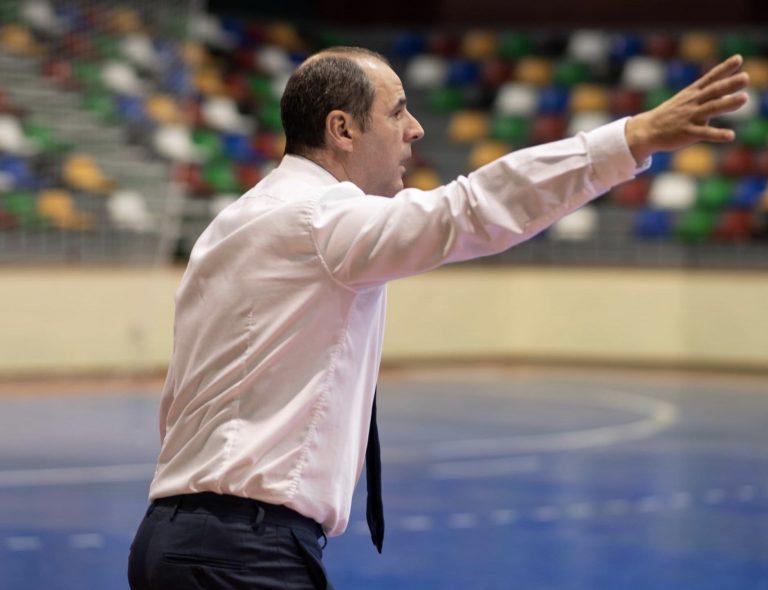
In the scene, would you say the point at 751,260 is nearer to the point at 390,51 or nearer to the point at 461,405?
the point at 461,405

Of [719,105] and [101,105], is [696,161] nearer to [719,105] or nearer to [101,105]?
[101,105]

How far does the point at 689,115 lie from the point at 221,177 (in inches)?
705

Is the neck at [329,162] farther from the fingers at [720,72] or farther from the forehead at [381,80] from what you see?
the fingers at [720,72]

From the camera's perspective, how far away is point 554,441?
12305 mm

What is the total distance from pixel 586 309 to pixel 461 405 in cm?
531

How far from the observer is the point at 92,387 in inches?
624

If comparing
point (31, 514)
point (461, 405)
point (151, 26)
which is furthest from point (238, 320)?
point (151, 26)

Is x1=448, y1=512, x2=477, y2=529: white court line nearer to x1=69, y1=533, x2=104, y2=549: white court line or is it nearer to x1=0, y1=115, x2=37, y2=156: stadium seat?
x1=69, y1=533, x2=104, y2=549: white court line

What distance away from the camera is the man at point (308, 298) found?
2396 mm

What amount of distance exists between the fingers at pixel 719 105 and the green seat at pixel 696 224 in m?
17.7

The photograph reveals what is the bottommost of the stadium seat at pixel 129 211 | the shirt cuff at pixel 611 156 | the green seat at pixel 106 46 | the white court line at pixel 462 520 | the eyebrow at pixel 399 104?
the white court line at pixel 462 520

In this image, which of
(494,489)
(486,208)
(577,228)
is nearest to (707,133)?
(486,208)

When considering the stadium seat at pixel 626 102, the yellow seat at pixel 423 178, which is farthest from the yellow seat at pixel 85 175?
the stadium seat at pixel 626 102

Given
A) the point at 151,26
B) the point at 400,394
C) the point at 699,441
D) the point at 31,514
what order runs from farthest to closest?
1. the point at 151,26
2. the point at 400,394
3. the point at 699,441
4. the point at 31,514
